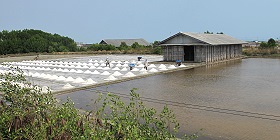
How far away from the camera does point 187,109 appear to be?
730cm

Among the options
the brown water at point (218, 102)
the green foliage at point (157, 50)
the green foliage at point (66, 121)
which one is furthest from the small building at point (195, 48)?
the green foliage at point (66, 121)

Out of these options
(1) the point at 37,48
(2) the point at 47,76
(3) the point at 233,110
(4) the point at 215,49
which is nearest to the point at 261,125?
(3) the point at 233,110

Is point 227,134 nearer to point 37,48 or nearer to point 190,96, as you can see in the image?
point 190,96

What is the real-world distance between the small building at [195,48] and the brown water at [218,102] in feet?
25.2

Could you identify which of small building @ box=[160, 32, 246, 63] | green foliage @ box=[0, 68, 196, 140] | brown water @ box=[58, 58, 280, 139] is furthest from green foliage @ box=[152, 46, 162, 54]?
green foliage @ box=[0, 68, 196, 140]

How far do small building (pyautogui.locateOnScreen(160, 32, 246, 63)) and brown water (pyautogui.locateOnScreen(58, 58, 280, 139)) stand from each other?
25.2 feet

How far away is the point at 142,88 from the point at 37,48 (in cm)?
3945

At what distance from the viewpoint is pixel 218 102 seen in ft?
26.2

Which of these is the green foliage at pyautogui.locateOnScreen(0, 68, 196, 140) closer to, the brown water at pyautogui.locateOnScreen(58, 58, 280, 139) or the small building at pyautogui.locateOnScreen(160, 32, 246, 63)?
the brown water at pyautogui.locateOnScreen(58, 58, 280, 139)

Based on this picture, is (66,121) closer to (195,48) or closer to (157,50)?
(195,48)

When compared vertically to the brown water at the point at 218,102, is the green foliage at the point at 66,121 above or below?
above

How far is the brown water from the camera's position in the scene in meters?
5.62

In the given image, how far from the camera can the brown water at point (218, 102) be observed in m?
5.62

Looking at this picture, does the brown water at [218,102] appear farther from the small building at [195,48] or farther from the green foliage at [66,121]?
the small building at [195,48]
